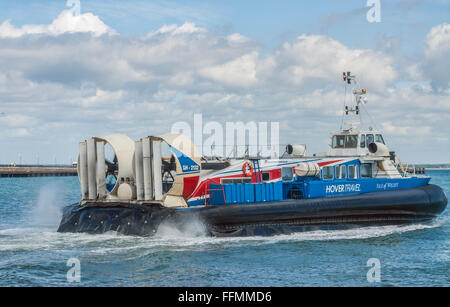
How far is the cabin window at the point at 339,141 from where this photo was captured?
2018cm

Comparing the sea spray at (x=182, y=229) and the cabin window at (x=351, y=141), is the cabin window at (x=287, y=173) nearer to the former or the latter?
the cabin window at (x=351, y=141)

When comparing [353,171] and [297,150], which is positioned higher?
[297,150]

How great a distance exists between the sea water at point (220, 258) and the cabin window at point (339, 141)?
A: 3.83 metres

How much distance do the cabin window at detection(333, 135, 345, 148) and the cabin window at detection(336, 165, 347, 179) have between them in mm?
1515

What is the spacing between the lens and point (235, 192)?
16.2 metres

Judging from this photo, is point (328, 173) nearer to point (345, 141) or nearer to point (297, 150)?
point (297, 150)

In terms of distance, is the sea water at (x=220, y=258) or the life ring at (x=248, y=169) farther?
the life ring at (x=248, y=169)

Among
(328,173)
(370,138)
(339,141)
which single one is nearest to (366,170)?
(370,138)

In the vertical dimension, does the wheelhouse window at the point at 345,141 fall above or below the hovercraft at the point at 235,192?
above

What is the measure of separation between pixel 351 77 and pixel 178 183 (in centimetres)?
895

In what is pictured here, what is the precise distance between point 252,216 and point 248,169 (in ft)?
5.61

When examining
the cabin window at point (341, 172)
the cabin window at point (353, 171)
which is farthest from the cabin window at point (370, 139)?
the cabin window at point (341, 172)
